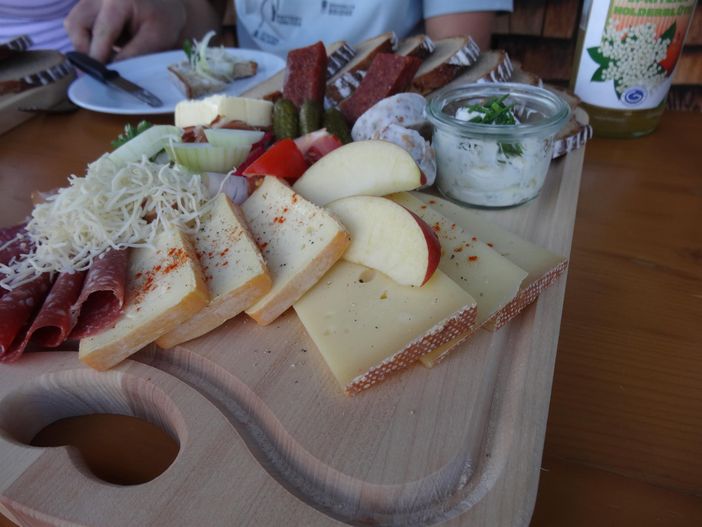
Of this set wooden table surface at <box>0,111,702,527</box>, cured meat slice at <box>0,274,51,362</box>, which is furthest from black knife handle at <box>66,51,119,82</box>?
cured meat slice at <box>0,274,51,362</box>

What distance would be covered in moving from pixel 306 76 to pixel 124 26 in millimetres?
1637

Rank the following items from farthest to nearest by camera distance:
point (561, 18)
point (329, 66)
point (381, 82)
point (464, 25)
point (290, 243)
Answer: point (561, 18), point (464, 25), point (329, 66), point (381, 82), point (290, 243)

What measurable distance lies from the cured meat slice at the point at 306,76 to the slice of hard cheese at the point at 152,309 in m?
0.92

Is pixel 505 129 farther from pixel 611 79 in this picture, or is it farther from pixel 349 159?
pixel 611 79

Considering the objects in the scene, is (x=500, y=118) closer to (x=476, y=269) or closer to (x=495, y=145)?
(x=495, y=145)

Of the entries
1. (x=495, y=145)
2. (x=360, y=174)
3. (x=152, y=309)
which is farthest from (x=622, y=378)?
(x=152, y=309)

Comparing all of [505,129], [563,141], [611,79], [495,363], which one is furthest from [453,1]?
[495,363]

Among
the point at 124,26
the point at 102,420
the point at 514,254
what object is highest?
the point at 124,26

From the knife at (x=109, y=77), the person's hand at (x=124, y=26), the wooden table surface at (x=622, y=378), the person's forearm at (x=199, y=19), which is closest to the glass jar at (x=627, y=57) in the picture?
the wooden table surface at (x=622, y=378)

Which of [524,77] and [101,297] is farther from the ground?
[524,77]

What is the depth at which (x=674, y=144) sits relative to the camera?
1942mm

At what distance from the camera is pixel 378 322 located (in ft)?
3.32

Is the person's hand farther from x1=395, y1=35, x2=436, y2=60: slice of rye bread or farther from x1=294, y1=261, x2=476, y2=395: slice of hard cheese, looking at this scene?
x1=294, y1=261, x2=476, y2=395: slice of hard cheese

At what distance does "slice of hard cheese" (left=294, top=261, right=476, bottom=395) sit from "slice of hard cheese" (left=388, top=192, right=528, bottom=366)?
0.21 ft
